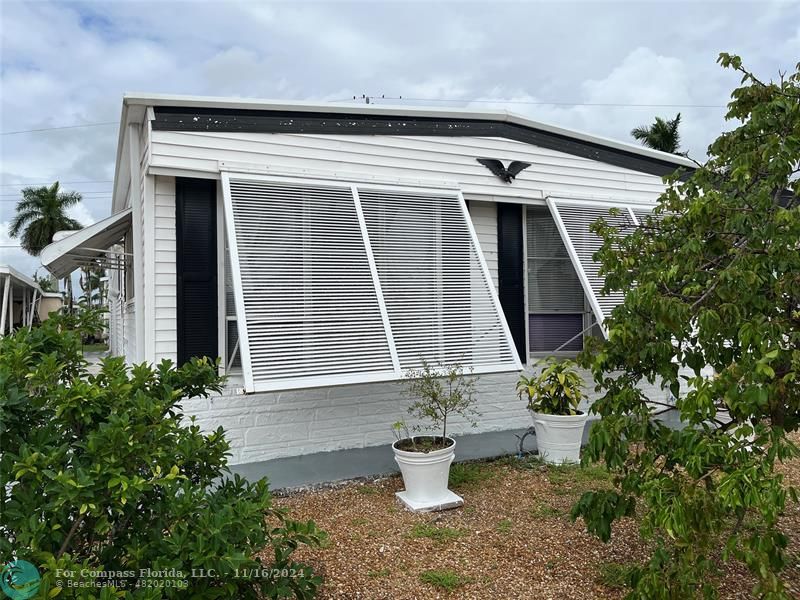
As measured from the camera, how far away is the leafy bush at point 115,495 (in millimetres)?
1827

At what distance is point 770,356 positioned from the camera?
180 centimetres

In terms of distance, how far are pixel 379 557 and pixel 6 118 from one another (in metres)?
3.37

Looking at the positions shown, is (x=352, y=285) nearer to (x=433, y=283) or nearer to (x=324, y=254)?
(x=324, y=254)

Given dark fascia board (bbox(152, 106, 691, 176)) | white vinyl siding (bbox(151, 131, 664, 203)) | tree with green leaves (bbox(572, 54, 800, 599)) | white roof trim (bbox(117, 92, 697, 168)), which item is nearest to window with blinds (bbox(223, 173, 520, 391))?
white vinyl siding (bbox(151, 131, 664, 203))

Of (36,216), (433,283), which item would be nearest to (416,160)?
(433,283)

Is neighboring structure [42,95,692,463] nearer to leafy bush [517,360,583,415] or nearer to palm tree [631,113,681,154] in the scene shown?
leafy bush [517,360,583,415]

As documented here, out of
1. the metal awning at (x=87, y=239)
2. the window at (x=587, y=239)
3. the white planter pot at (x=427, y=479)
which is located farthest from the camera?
the metal awning at (x=87, y=239)

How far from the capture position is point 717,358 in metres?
2.34

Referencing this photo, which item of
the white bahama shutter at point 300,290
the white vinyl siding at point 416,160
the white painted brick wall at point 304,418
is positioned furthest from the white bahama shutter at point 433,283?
the white painted brick wall at point 304,418

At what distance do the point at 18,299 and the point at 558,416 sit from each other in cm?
2913

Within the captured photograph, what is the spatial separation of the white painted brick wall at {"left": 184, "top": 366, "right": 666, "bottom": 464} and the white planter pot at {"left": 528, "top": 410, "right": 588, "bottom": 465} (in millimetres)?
1150

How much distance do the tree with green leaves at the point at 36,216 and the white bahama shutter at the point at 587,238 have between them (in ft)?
119

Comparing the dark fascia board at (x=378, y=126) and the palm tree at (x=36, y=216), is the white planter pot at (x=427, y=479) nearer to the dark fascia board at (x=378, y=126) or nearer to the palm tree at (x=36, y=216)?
the dark fascia board at (x=378, y=126)

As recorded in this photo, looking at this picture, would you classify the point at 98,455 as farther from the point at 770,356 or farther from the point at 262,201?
the point at 262,201
